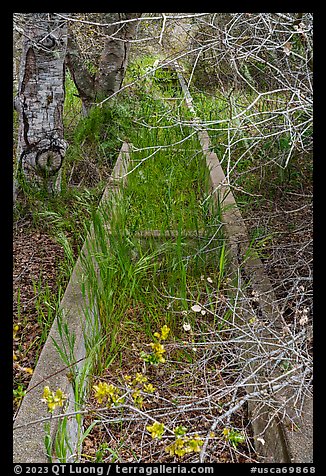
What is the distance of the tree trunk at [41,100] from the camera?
341cm

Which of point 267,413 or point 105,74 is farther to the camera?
point 105,74

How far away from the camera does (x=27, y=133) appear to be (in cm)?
361

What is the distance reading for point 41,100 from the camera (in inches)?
140

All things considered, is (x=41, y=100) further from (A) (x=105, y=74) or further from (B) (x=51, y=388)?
(B) (x=51, y=388)

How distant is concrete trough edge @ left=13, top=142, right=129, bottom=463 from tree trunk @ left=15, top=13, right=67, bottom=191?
133 centimetres

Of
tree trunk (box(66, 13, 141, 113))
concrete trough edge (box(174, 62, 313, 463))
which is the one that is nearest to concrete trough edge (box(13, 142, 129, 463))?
concrete trough edge (box(174, 62, 313, 463))

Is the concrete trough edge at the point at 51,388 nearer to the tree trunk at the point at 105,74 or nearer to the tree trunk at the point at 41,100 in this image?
the tree trunk at the point at 41,100

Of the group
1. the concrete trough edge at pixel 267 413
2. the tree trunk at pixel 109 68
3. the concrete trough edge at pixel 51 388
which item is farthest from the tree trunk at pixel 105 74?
the concrete trough edge at pixel 51 388

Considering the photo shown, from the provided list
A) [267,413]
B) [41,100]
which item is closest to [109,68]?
[41,100]

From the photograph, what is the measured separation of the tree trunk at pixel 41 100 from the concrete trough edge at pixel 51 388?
4.36 ft

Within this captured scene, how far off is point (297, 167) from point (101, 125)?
2250mm

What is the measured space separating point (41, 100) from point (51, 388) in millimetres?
2216

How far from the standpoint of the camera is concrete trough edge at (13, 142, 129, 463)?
171 cm
